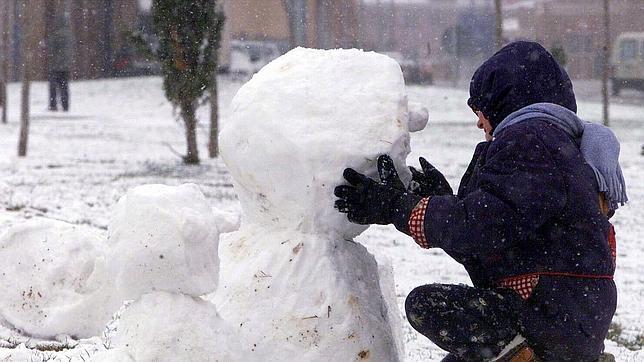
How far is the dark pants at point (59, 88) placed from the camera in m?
21.7

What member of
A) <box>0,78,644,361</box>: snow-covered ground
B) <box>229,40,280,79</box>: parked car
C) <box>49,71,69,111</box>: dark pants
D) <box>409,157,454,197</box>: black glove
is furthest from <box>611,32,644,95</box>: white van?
<box>409,157,454,197</box>: black glove

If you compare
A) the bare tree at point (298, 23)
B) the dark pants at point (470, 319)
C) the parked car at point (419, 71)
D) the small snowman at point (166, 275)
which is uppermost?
the bare tree at point (298, 23)

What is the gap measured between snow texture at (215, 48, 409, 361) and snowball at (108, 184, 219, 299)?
0.72 ft

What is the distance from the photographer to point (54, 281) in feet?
10.00

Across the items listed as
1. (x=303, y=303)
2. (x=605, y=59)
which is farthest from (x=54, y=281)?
(x=605, y=59)

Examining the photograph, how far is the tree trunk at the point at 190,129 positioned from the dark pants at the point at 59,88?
10854 mm

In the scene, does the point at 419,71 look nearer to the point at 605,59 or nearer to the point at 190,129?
the point at 605,59

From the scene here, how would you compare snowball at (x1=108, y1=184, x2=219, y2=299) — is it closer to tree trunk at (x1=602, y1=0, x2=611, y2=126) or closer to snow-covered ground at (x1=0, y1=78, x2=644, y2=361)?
snow-covered ground at (x1=0, y1=78, x2=644, y2=361)

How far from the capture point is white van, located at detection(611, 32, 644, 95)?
2689 centimetres

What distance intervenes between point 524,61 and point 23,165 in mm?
9947

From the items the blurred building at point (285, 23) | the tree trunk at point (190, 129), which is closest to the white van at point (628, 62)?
the blurred building at point (285, 23)

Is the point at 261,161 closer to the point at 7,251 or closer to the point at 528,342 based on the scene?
the point at 528,342

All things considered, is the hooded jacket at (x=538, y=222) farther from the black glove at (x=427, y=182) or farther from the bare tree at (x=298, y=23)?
the bare tree at (x=298, y=23)

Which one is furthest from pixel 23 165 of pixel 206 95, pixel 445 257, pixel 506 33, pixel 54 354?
pixel 506 33
